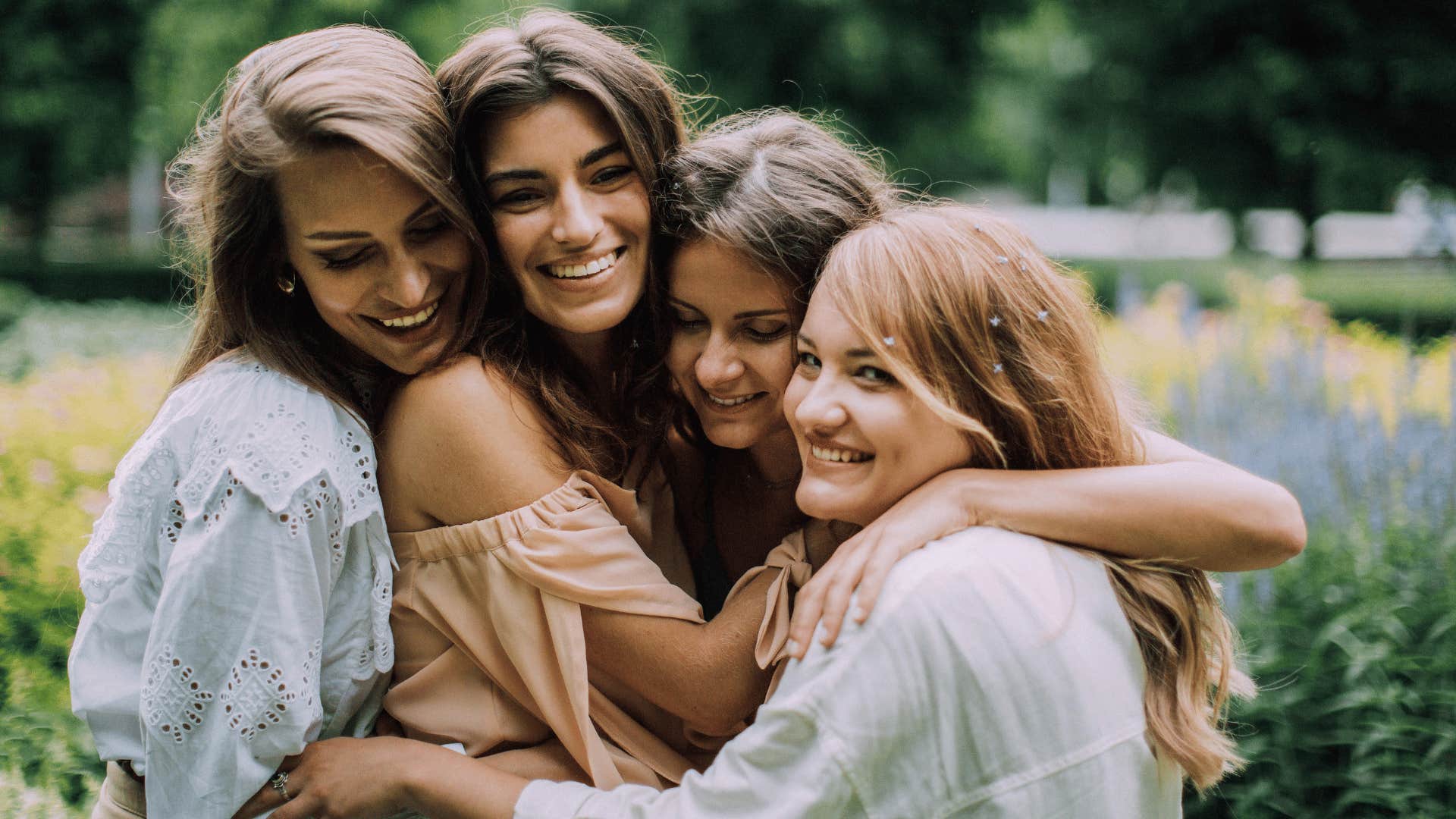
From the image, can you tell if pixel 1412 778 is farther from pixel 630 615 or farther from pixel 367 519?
pixel 367 519

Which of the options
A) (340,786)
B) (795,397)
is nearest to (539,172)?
(795,397)

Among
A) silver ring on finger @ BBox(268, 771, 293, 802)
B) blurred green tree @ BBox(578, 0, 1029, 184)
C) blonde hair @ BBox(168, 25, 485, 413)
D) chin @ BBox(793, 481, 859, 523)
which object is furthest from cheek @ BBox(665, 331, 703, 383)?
blurred green tree @ BBox(578, 0, 1029, 184)

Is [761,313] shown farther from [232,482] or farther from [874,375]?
[232,482]

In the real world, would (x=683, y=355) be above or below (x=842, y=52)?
below

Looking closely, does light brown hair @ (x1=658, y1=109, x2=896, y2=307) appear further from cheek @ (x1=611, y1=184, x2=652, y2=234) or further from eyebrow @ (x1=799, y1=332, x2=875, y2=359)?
eyebrow @ (x1=799, y1=332, x2=875, y2=359)

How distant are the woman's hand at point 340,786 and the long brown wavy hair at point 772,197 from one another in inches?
42.3

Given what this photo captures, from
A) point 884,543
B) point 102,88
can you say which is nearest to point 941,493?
point 884,543

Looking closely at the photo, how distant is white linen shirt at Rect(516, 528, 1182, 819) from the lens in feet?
5.82

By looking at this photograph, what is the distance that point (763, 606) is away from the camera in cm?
232

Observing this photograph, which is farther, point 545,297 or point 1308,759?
point 1308,759

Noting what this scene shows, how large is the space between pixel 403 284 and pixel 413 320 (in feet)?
0.34

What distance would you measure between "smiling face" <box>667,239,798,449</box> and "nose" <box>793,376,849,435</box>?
427mm

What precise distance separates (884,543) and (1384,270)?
24425 mm

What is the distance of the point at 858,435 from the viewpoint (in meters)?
2.07
